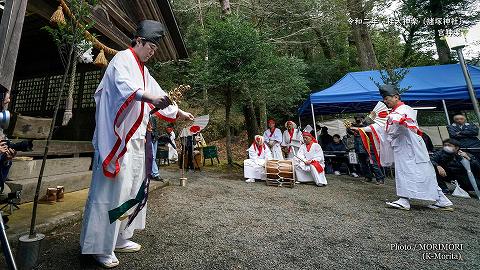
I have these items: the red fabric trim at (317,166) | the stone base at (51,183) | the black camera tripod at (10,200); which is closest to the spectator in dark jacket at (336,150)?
the red fabric trim at (317,166)

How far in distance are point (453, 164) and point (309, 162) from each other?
333 cm

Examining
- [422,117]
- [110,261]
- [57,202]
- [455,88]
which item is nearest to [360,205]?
[110,261]

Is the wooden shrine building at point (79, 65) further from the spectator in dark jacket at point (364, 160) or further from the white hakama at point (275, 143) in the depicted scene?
the spectator in dark jacket at point (364, 160)

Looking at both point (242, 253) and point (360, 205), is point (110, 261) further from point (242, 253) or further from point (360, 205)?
point (360, 205)

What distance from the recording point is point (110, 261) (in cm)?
184

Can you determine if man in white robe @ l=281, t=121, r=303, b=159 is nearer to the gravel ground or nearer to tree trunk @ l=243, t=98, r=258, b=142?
tree trunk @ l=243, t=98, r=258, b=142

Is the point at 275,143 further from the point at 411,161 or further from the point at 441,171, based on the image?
the point at 411,161

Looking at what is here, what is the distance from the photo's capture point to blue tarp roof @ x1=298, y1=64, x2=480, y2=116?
7402 millimetres

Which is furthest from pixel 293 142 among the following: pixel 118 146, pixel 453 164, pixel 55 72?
pixel 55 72

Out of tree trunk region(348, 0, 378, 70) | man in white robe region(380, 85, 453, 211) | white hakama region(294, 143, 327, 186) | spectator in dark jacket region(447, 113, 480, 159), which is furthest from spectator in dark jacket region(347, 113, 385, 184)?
tree trunk region(348, 0, 378, 70)

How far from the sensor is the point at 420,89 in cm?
772

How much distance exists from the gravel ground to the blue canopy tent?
4511 millimetres

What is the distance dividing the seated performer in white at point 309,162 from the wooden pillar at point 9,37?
20.2ft

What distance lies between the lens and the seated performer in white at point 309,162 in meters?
6.44
